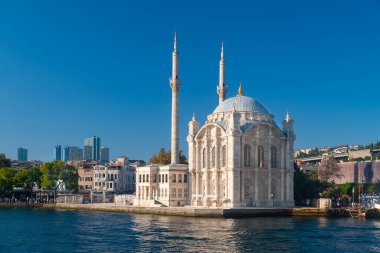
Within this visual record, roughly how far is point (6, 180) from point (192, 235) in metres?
59.4

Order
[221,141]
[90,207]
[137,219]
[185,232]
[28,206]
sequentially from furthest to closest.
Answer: [28,206] < [90,207] < [221,141] < [137,219] < [185,232]

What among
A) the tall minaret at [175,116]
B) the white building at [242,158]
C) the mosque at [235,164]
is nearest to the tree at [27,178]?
the mosque at [235,164]

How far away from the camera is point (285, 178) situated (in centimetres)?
6950

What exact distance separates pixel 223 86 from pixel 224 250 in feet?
156

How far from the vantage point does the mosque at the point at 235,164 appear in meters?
66.1

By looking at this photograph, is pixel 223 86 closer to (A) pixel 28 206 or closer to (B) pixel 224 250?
(A) pixel 28 206

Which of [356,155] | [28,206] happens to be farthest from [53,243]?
[356,155]

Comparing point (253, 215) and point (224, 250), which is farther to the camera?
point (253, 215)

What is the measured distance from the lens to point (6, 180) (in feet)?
311

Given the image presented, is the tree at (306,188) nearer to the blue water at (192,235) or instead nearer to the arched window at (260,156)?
the arched window at (260,156)

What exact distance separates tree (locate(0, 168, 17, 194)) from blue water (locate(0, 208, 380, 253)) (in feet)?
125

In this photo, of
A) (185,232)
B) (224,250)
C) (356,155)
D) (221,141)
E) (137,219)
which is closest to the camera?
(224,250)

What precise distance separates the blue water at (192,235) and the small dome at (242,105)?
16378 mm

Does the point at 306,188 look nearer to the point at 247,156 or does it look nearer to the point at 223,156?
the point at 247,156
